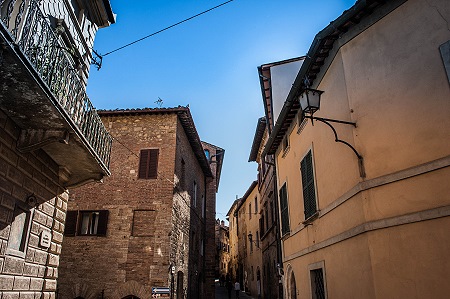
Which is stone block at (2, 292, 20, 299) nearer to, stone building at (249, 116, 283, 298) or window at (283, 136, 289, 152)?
window at (283, 136, 289, 152)

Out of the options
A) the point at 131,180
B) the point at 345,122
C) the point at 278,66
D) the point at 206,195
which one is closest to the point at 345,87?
the point at 345,122

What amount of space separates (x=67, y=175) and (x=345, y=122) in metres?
6.12

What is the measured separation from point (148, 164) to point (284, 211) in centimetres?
657

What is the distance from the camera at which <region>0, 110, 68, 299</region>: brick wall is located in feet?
18.8

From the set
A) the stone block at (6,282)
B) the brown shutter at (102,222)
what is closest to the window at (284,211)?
the brown shutter at (102,222)

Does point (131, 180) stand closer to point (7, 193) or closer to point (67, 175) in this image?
point (67, 175)

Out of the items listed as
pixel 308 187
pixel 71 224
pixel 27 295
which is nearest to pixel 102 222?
pixel 71 224

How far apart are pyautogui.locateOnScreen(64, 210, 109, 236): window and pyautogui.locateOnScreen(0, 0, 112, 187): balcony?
7.03m

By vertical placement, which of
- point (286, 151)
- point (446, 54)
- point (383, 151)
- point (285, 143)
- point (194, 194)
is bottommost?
point (383, 151)

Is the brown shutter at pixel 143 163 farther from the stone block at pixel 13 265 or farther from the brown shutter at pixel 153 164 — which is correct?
the stone block at pixel 13 265

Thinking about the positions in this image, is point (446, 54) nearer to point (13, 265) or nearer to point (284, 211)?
point (13, 265)

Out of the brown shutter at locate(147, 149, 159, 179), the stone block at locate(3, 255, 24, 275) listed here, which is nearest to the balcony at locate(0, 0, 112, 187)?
the stone block at locate(3, 255, 24, 275)

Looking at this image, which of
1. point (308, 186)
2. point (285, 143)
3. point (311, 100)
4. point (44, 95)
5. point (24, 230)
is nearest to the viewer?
point (44, 95)

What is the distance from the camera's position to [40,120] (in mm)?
5898
